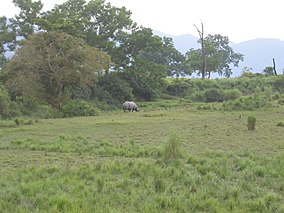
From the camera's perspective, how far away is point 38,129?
14320mm

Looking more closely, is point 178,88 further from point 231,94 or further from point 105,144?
point 105,144


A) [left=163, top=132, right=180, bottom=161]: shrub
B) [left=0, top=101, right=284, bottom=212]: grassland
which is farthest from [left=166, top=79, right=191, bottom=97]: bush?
[left=163, top=132, right=180, bottom=161]: shrub

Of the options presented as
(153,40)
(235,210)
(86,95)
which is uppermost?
(153,40)

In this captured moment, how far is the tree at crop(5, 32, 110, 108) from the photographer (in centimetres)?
2231

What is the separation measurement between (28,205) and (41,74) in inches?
717

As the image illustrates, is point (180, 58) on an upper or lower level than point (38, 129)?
upper

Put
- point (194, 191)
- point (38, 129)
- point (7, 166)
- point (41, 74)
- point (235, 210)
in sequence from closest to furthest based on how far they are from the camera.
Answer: point (235, 210) → point (194, 191) → point (7, 166) → point (38, 129) → point (41, 74)

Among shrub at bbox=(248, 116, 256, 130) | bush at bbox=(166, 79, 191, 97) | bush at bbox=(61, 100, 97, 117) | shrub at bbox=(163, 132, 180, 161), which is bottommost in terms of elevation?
shrub at bbox=(163, 132, 180, 161)

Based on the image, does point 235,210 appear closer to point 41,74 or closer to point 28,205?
point 28,205

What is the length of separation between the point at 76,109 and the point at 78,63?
2.97 m

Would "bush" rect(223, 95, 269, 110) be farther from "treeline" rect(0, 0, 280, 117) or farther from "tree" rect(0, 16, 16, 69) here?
"tree" rect(0, 16, 16, 69)

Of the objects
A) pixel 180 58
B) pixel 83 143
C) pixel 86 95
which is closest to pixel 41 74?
pixel 86 95

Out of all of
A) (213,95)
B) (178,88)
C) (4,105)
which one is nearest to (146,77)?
(178,88)

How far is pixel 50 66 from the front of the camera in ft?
73.8
